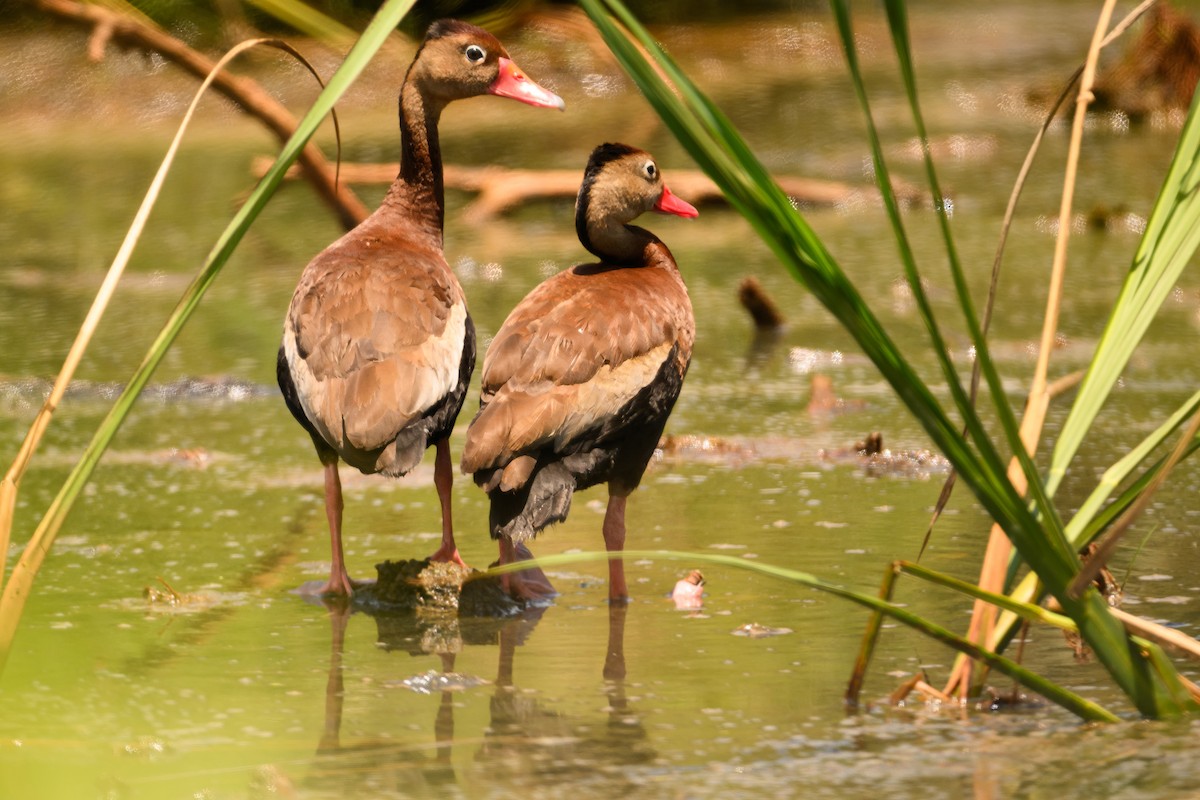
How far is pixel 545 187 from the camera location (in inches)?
408

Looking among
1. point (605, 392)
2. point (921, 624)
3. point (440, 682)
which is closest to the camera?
point (921, 624)

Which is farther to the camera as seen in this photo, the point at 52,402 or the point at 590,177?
the point at 590,177

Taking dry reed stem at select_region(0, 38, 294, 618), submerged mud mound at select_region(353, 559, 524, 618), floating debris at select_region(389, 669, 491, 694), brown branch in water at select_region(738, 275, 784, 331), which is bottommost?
floating debris at select_region(389, 669, 491, 694)

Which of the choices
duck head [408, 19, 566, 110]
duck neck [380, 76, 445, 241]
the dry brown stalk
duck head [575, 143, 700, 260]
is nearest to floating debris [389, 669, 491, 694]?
the dry brown stalk

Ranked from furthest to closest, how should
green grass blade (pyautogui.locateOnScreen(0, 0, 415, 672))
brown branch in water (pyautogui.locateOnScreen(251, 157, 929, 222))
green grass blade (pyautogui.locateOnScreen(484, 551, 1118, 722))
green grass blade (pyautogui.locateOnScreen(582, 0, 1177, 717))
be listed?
1. brown branch in water (pyautogui.locateOnScreen(251, 157, 929, 222))
2. green grass blade (pyautogui.locateOnScreen(484, 551, 1118, 722))
3. green grass blade (pyautogui.locateOnScreen(582, 0, 1177, 717))
4. green grass blade (pyautogui.locateOnScreen(0, 0, 415, 672))

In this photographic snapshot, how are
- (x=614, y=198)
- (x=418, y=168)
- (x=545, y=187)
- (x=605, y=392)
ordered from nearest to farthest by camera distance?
1. (x=605, y=392)
2. (x=614, y=198)
3. (x=418, y=168)
4. (x=545, y=187)

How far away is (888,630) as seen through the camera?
3602 mm

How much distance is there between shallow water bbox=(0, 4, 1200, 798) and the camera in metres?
2.79

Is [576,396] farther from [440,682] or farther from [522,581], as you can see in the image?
[440,682]

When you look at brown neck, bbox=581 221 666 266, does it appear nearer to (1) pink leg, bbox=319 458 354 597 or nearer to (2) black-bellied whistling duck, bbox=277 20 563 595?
(2) black-bellied whistling duck, bbox=277 20 563 595

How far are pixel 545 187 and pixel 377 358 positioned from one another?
6399 millimetres

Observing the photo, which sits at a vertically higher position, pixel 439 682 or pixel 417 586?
pixel 417 586

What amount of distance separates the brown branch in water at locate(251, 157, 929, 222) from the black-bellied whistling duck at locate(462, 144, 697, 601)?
5.43 metres

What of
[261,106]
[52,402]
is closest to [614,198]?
[52,402]
